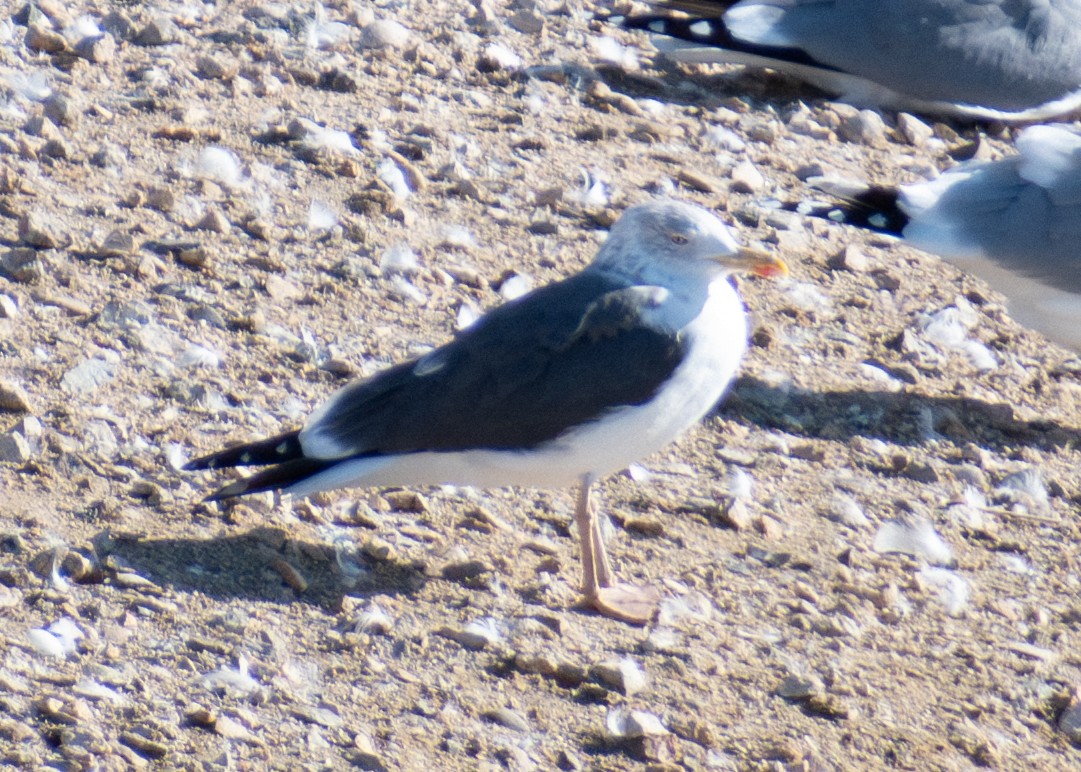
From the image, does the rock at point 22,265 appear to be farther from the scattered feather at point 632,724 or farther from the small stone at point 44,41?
Answer: the scattered feather at point 632,724

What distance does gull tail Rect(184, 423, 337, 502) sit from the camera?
3.70 metres

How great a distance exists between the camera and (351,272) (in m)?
4.93

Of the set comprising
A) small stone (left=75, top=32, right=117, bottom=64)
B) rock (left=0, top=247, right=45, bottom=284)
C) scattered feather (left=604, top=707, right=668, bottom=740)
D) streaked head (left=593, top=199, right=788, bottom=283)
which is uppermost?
streaked head (left=593, top=199, right=788, bottom=283)

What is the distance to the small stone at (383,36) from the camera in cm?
617

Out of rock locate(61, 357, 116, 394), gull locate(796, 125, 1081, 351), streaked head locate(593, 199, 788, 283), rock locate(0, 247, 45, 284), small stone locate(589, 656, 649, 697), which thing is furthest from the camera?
gull locate(796, 125, 1081, 351)

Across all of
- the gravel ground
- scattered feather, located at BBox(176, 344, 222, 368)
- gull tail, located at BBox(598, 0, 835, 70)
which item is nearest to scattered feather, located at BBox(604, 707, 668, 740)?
the gravel ground

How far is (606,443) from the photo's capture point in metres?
3.71

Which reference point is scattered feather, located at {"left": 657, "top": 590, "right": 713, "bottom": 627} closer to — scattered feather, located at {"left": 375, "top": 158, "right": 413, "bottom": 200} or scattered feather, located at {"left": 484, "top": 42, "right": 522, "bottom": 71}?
scattered feather, located at {"left": 375, "top": 158, "right": 413, "bottom": 200}

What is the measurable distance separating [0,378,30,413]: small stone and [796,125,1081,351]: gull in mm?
2489

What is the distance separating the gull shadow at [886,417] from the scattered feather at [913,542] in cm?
47

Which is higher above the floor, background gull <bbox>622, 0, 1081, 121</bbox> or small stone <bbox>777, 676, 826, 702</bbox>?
background gull <bbox>622, 0, 1081, 121</bbox>

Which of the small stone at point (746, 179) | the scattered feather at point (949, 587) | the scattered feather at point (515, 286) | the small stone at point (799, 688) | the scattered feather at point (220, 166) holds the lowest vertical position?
the scattered feather at point (949, 587)

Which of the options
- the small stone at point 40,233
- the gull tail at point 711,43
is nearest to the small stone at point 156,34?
the small stone at point 40,233

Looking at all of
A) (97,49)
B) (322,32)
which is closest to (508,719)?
(97,49)
